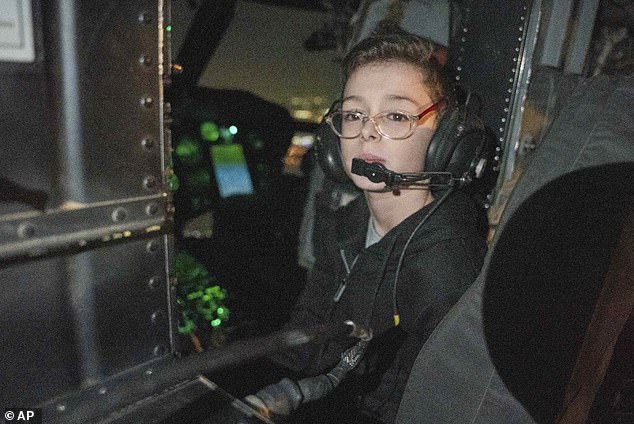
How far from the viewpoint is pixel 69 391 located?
0.79 metres

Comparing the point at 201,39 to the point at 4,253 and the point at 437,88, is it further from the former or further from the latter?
the point at 4,253

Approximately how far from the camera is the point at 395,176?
1.42 m

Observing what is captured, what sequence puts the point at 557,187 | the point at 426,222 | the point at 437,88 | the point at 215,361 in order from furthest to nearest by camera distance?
the point at 437,88 → the point at 426,222 → the point at 557,187 → the point at 215,361

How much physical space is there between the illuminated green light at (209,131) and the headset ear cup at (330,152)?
1135mm

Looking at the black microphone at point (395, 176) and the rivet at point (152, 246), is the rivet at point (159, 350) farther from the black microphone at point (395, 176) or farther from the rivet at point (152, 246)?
the black microphone at point (395, 176)

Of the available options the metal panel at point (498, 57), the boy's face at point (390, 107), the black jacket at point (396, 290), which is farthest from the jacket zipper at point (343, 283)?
the metal panel at point (498, 57)

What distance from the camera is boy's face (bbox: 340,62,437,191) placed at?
1.46m

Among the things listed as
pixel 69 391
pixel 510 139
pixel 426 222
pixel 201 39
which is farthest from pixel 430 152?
pixel 201 39

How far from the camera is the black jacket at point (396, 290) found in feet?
4.41

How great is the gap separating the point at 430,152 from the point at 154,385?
110 centimetres

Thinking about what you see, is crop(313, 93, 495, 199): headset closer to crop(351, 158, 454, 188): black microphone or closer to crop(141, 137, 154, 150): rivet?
crop(351, 158, 454, 188): black microphone

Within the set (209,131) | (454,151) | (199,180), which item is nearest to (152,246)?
(454,151)

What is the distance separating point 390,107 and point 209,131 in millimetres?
1513

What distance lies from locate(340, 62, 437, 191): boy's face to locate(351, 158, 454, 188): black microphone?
2.6 inches
